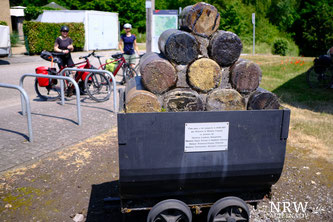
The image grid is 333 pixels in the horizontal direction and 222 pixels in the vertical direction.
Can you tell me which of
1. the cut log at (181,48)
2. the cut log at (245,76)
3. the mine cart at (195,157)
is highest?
the cut log at (181,48)

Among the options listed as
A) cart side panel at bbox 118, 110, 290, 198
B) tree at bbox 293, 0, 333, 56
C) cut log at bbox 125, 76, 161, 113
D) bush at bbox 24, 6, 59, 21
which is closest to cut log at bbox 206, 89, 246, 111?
cart side panel at bbox 118, 110, 290, 198

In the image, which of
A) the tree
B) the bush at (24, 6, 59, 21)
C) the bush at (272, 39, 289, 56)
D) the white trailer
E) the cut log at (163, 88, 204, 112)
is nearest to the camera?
the cut log at (163, 88, 204, 112)

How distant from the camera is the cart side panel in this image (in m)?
2.56

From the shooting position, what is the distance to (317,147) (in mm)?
5605

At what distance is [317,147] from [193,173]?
12.2 ft

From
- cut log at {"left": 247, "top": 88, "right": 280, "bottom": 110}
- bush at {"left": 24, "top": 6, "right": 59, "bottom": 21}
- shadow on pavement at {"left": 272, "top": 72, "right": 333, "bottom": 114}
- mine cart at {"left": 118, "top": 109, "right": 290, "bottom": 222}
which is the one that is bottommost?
shadow on pavement at {"left": 272, "top": 72, "right": 333, "bottom": 114}

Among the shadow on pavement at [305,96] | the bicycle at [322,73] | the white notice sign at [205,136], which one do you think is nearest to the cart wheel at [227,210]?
the white notice sign at [205,136]

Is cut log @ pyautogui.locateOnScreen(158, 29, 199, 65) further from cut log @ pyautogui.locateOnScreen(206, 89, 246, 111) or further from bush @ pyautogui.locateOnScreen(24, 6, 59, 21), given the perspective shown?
bush @ pyautogui.locateOnScreen(24, 6, 59, 21)

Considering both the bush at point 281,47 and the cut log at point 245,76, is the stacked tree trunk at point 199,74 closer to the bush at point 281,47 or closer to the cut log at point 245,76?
the cut log at point 245,76

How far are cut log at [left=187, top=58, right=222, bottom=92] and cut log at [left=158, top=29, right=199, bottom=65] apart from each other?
2.9 inches

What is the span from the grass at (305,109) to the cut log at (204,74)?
3.26 meters

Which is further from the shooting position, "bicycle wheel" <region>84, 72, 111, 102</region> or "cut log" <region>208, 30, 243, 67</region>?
"bicycle wheel" <region>84, 72, 111, 102</region>

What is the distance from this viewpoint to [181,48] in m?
2.73

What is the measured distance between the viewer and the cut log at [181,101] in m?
2.78
